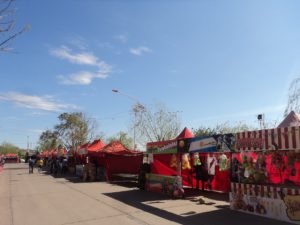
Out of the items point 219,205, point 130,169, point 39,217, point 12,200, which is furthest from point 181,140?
point 130,169

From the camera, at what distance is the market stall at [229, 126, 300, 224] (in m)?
9.20

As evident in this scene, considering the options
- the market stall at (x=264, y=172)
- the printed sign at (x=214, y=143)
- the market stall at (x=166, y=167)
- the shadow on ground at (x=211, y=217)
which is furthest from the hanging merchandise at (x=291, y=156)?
the market stall at (x=166, y=167)

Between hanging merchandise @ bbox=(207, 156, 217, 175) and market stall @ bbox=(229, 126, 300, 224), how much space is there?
359 centimetres

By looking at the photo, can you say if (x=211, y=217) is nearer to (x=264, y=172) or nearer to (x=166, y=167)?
(x=264, y=172)

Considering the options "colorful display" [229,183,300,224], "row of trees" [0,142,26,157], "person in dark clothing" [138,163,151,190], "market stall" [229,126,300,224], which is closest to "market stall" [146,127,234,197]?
"person in dark clothing" [138,163,151,190]

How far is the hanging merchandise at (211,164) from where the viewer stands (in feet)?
51.7

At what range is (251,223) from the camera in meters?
9.24

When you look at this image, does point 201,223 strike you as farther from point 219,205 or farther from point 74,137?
point 74,137

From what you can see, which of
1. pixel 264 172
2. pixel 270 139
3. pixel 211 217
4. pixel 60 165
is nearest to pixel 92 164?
pixel 60 165

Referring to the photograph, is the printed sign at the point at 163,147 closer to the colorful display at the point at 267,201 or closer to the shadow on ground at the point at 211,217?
the shadow on ground at the point at 211,217

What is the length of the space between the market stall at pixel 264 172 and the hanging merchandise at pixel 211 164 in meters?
3.59

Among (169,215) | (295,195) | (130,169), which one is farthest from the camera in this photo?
(130,169)

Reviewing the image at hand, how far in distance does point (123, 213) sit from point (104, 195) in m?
4.89

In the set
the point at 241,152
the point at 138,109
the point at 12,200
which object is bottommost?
the point at 12,200
